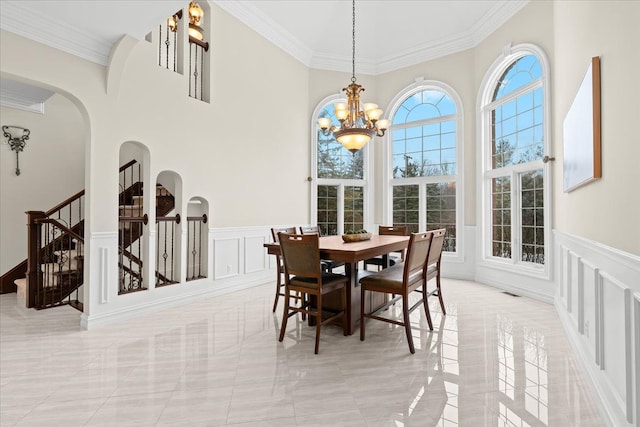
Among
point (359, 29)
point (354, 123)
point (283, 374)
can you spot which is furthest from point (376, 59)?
point (283, 374)

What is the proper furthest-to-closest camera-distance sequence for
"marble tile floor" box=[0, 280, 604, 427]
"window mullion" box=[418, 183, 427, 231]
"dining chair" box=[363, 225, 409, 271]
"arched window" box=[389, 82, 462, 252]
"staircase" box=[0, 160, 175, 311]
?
"window mullion" box=[418, 183, 427, 231], "arched window" box=[389, 82, 462, 252], "dining chair" box=[363, 225, 409, 271], "staircase" box=[0, 160, 175, 311], "marble tile floor" box=[0, 280, 604, 427]

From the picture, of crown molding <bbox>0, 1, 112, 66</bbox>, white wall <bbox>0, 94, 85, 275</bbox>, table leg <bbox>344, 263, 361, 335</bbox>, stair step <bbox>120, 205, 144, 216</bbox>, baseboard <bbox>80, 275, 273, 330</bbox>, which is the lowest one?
baseboard <bbox>80, 275, 273, 330</bbox>

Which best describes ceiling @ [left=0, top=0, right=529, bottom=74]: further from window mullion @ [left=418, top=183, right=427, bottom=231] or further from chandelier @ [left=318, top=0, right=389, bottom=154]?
window mullion @ [left=418, top=183, right=427, bottom=231]

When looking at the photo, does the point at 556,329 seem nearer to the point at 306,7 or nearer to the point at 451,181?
the point at 451,181

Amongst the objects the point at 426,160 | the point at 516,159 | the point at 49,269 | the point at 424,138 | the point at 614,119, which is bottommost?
the point at 49,269

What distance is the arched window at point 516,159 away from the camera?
471 cm

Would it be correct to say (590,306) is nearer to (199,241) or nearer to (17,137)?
(199,241)

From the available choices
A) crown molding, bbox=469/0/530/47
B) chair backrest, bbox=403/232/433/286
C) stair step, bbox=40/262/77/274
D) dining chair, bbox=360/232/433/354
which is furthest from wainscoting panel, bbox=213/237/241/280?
crown molding, bbox=469/0/530/47

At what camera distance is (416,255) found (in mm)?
3027

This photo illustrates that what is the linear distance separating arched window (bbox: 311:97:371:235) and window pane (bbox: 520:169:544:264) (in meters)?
2.91

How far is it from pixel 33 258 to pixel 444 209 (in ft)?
20.6

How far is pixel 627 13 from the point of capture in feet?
5.50

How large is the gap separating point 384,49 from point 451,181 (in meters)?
2.98

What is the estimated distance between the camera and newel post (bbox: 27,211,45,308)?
414 cm
